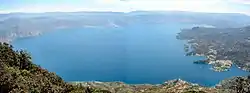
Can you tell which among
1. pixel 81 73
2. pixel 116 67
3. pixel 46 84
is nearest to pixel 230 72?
pixel 116 67

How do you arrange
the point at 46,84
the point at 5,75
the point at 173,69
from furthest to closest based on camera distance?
the point at 173,69
the point at 46,84
the point at 5,75

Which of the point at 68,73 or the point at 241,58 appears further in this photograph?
the point at 241,58

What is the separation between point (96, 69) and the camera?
158625 mm

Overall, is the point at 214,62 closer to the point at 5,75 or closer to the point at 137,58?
the point at 137,58

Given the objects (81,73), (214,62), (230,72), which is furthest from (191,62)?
(81,73)

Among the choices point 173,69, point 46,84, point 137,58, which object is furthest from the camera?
Result: point 137,58

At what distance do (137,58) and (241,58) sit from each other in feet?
169

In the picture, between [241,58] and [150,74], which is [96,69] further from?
[241,58]

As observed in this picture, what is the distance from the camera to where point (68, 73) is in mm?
150750

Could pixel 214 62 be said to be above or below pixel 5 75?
above

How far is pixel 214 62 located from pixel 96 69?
57.5 m

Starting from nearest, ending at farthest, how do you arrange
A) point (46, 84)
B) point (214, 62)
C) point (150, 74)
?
point (46, 84) → point (150, 74) → point (214, 62)

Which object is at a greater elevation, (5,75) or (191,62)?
(191,62)

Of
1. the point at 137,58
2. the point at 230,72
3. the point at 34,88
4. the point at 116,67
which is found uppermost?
the point at 137,58
